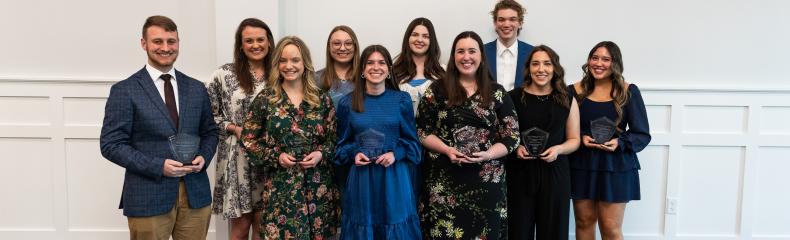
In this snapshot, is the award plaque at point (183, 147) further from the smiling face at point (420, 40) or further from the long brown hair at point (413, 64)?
the smiling face at point (420, 40)

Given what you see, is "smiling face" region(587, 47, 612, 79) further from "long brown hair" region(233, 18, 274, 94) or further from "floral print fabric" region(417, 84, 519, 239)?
"long brown hair" region(233, 18, 274, 94)

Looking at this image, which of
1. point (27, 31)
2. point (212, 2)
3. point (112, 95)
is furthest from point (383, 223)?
point (27, 31)

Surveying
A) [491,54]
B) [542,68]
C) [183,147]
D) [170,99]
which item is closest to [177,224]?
[183,147]

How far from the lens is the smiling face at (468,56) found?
2383 millimetres

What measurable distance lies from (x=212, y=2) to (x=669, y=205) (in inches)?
140

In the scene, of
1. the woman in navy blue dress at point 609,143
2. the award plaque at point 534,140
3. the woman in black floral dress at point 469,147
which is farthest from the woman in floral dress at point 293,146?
the woman in navy blue dress at point 609,143

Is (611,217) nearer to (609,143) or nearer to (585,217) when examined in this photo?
(585,217)

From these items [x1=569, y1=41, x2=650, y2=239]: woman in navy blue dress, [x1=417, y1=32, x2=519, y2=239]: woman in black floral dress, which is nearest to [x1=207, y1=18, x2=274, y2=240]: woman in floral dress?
[x1=417, y1=32, x2=519, y2=239]: woman in black floral dress

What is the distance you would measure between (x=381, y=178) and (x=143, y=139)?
3.63 feet

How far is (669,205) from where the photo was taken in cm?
350

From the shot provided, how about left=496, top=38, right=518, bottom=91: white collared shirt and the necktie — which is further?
left=496, top=38, right=518, bottom=91: white collared shirt

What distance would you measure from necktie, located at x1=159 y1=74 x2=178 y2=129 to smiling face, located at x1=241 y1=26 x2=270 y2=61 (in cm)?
50

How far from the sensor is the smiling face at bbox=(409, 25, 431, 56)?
9.09 ft

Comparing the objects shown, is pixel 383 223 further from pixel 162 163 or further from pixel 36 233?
pixel 36 233
